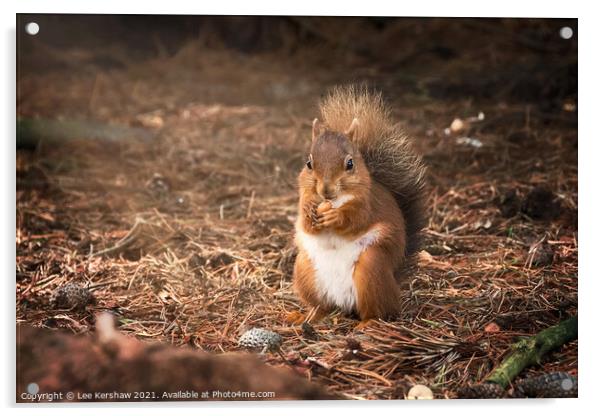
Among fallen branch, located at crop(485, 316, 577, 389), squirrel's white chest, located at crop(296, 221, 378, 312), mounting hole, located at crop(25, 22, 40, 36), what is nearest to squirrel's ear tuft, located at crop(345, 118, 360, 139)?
squirrel's white chest, located at crop(296, 221, 378, 312)

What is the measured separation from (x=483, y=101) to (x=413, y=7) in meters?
1.46

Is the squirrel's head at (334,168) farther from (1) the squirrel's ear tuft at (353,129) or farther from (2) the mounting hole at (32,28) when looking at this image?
(2) the mounting hole at (32,28)

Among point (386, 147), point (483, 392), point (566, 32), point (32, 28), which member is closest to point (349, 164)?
point (386, 147)

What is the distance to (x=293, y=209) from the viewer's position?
3256mm

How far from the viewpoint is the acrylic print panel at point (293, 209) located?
2.13 meters

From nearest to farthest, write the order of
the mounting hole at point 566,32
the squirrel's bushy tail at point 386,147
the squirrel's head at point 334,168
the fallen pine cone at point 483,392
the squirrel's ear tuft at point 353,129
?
the fallen pine cone at point 483,392
the squirrel's head at point 334,168
the squirrel's ear tuft at point 353,129
the squirrel's bushy tail at point 386,147
the mounting hole at point 566,32

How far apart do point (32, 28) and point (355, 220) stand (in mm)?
1186

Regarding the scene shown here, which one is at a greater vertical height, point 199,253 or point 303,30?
point 303,30

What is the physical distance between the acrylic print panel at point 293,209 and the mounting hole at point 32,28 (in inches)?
0.7

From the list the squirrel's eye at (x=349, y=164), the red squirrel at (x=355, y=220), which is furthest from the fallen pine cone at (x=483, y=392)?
the squirrel's eye at (x=349, y=164)
